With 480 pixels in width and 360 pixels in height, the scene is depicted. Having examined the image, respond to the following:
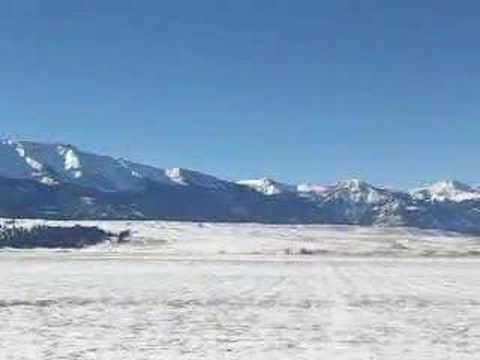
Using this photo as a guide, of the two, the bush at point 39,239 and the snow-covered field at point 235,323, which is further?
the bush at point 39,239

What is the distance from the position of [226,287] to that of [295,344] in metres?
18.6

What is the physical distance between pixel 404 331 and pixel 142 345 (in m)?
5.78

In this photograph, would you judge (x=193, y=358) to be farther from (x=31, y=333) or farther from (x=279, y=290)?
(x=279, y=290)

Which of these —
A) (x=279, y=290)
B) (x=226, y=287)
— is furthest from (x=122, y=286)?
(x=279, y=290)

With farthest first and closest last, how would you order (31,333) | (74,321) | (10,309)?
(10,309) → (74,321) → (31,333)

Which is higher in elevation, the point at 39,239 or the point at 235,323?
the point at 235,323

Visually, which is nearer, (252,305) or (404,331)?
(404,331)

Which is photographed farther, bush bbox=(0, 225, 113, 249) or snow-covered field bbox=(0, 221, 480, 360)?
bush bbox=(0, 225, 113, 249)

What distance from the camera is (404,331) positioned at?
62.8ft

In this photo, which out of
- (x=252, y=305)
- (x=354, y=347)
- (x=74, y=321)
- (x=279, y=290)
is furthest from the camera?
(x=279, y=290)

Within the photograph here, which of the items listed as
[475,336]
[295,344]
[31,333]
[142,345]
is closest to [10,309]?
[31,333]

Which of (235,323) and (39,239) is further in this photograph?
(39,239)

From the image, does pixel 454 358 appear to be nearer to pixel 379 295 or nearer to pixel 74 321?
pixel 74 321

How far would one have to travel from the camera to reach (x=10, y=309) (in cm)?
2377
